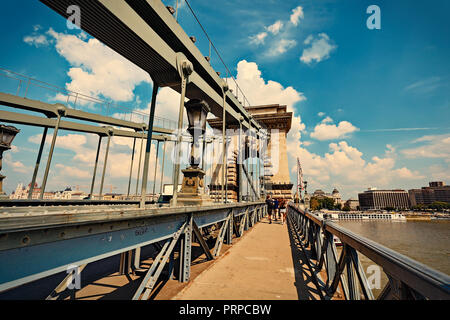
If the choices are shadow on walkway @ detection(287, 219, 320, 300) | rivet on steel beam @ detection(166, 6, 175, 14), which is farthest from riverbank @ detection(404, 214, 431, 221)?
rivet on steel beam @ detection(166, 6, 175, 14)

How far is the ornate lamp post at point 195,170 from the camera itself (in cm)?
573

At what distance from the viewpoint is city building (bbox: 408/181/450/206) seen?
146000 millimetres

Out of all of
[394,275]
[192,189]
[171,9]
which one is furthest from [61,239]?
[171,9]

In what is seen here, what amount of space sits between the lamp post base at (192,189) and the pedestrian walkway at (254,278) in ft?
5.81

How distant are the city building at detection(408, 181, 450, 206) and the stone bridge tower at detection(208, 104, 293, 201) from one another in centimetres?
19051

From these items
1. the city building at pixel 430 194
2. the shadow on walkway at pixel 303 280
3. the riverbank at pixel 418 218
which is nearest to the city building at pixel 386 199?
the city building at pixel 430 194

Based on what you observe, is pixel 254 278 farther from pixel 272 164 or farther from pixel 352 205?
pixel 352 205

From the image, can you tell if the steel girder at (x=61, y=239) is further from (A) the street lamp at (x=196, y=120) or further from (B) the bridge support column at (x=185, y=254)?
(A) the street lamp at (x=196, y=120)

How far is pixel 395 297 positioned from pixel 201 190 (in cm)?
494

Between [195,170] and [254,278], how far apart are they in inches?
127
